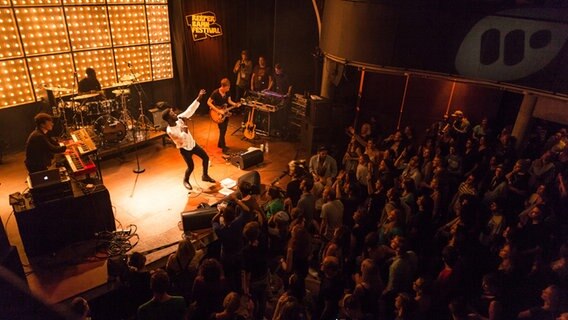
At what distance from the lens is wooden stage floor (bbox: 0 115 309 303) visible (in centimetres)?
538

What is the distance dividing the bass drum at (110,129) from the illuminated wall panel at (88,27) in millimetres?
1993

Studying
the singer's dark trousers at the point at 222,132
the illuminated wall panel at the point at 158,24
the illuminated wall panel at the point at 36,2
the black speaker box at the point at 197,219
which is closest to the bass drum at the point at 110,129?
the singer's dark trousers at the point at 222,132

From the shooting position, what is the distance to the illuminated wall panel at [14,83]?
827 cm

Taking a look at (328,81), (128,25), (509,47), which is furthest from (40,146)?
(509,47)

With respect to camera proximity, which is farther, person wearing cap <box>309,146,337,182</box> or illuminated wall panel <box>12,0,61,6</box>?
illuminated wall panel <box>12,0,61,6</box>

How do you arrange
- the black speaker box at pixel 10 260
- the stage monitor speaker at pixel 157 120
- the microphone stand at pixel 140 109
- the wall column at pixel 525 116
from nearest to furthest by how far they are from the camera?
the black speaker box at pixel 10 260, the wall column at pixel 525 116, the microphone stand at pixel 140 109, the stage monitor speaker at pixel 157 120

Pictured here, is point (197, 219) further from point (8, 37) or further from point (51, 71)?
point (8, 37)

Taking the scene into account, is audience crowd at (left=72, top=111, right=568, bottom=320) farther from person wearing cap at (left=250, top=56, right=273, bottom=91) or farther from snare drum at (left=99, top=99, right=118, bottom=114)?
snare drum at (left=99, top=99, right=118, bottom=114)

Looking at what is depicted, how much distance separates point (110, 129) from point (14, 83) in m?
2.28

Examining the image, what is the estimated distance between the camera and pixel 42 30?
8.60m

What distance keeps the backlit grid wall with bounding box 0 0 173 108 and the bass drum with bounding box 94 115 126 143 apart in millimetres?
1210

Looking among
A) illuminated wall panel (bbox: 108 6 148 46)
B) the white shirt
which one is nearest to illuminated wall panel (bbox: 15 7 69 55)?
illuminated wall panel (bbox: 108 6 148 46)

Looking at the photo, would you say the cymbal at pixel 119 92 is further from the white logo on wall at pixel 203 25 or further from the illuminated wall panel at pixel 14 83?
the white logo on wall at pixel 203 25

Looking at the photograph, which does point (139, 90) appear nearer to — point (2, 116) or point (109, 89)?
point (109, 89)
